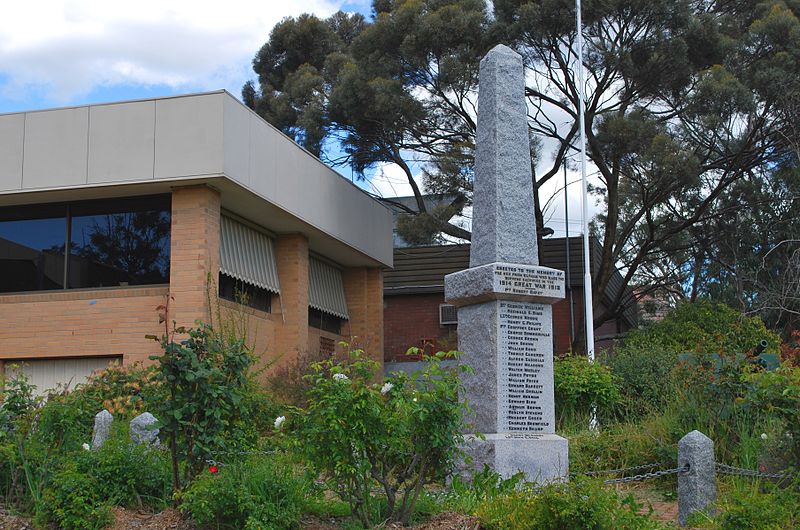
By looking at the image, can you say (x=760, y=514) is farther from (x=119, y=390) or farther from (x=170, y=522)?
(x=119, y=390)

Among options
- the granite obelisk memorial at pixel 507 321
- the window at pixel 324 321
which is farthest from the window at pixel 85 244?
the granite obelisk memorial at pixel 507 321

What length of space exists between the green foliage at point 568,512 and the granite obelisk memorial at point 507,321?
9.65 feet

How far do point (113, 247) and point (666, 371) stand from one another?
1069cm

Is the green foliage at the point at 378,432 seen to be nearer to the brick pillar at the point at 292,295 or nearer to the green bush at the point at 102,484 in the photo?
the green bush at the point at 102,484

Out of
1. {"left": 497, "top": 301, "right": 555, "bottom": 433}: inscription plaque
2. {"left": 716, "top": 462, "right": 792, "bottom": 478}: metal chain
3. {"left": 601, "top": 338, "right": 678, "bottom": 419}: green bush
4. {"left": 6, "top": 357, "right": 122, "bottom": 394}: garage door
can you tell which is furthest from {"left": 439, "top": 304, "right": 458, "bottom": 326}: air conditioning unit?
{"left": 716, "top": 462, "right": 792, "bottom": 478}: metal chain

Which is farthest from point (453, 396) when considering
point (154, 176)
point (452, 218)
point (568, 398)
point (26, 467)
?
point (452, 218)

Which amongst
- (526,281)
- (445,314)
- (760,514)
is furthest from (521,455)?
(445,314)

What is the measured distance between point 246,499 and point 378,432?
1108mm

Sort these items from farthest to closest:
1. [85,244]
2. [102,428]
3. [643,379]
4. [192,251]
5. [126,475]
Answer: [85,244], [192,251], [643,379], [102,428], [126,475]

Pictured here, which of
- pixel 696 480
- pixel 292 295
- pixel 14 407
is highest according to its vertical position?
pixel 292 295

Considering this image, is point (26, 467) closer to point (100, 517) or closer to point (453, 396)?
point (100, 517)

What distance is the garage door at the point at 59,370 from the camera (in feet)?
60.8

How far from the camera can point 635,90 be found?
2759 centimetres

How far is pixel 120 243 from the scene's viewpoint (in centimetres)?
1891
